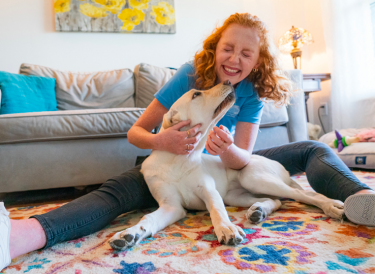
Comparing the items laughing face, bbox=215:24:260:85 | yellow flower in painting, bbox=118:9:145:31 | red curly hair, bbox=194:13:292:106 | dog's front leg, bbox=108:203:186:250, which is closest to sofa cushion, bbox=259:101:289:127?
red curly hair, bbox=194:13:292:106

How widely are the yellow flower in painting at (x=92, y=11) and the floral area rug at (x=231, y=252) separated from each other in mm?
3349

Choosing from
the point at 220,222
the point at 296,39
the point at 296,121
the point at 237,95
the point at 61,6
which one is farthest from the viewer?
the point at 296,39

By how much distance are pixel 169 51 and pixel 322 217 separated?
3427 mm

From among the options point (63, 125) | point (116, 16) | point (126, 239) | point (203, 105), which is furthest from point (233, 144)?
point (116, 16)

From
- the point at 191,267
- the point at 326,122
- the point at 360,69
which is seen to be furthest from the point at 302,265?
the point at 326,122

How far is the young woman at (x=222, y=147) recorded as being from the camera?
1022mm

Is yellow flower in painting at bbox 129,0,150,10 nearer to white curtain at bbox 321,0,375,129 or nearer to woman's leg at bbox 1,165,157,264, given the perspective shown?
white curtain at bbox 321,0,375,129

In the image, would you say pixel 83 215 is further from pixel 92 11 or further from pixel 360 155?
pixel 92 11

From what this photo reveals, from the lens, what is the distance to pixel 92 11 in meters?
3.75

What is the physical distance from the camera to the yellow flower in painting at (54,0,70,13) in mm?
3609

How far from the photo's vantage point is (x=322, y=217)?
47.6 inches

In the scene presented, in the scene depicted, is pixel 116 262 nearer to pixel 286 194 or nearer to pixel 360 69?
pixel 286 194

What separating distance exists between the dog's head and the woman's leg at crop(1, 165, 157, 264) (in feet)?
1.28

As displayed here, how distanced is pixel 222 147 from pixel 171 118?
0.26m
